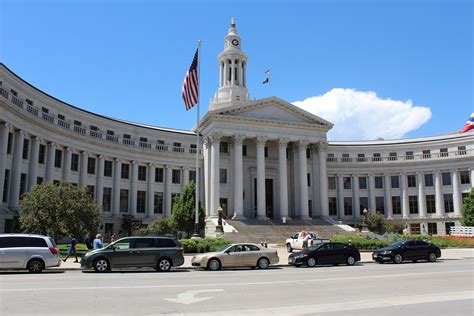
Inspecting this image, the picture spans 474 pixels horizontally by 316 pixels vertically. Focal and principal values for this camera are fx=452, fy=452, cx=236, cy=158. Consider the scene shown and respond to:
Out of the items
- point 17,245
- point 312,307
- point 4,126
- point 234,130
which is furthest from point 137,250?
point 234,130

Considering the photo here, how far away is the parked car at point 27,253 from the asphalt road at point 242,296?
13.9ft

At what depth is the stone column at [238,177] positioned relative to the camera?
61.2m

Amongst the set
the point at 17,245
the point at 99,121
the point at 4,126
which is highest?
the point at 99,121

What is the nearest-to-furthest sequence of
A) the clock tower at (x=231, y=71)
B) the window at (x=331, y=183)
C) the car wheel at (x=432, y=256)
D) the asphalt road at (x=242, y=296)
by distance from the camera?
the asphalt road at (x=242, y=296) → the car wheel at (x=432, y=256) → the clock tower at (x=231, y=71) → the window at (x=331, y=183)

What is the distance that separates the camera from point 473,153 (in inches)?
2842

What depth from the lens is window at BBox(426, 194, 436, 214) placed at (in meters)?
74.4

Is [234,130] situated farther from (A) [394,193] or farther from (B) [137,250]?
(B) [137,250]

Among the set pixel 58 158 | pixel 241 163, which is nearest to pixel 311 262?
pixel 241 163

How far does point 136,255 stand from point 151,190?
44.8 m

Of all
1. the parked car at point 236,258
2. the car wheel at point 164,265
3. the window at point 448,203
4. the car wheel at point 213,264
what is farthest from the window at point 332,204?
the car wheel at point 164,265

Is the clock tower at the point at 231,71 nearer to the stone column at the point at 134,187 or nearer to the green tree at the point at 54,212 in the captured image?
the stone column at the point at 134,187

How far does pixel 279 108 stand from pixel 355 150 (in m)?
21.8

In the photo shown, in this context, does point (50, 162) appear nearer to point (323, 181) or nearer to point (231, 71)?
point (231, 71)

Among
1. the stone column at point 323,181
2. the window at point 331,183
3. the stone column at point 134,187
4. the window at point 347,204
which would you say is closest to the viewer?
the stone column at point 134,187
